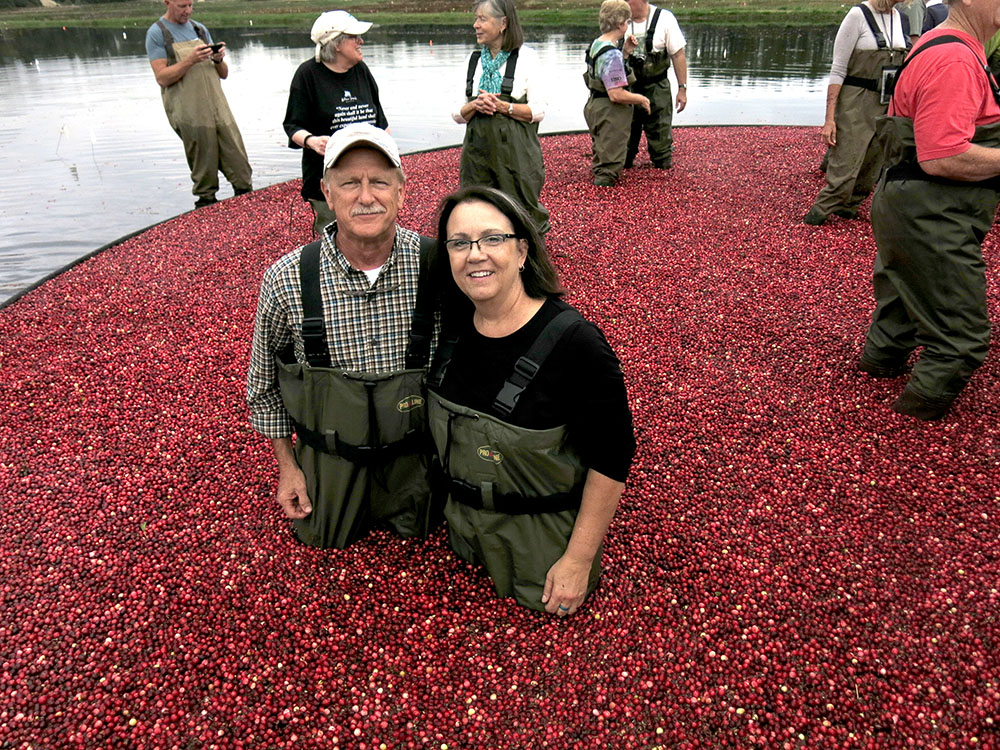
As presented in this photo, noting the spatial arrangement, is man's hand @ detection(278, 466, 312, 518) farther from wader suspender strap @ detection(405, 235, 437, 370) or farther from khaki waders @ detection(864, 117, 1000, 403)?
khaki waders @ detection(864, 117, 1000, 403)

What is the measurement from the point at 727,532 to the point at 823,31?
32.4 m

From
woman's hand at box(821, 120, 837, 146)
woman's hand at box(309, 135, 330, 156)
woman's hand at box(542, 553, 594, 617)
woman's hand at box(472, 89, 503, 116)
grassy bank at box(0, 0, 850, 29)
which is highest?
grassy bank at box(0, 0, 850, 29)

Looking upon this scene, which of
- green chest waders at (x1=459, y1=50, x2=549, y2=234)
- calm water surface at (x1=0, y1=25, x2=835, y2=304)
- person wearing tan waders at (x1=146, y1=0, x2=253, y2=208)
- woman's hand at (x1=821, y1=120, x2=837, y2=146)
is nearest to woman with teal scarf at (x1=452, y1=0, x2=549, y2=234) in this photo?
green chest waders at (x1=459, y1=50, x2=549, y2=234)

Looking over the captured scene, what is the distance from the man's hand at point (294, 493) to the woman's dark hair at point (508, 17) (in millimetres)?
3784

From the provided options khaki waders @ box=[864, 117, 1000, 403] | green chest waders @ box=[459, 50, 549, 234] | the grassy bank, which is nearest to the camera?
khaki waders @ box=[864, 117, 1000, 403]

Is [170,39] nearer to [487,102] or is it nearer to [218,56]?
[218,56]

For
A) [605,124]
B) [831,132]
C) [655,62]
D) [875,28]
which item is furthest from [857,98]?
[605,124]

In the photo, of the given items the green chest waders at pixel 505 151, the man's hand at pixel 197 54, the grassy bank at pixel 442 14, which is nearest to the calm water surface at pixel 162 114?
the man's hand at pixel 197 54

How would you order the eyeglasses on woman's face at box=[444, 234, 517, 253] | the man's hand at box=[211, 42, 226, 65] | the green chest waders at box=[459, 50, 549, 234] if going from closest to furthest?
the eyeglasses on woman's face at box=[444, 234, 517, 253] < the green chest waders at box=[459, 50, 549, 234] < the man's hand at box=[211, 42, 226, 65]

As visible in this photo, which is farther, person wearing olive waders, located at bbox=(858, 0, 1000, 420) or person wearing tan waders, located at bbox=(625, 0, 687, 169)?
person wearing tan waders, located at bbox=(625, 0, 687, 169)

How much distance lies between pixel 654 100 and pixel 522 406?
24.0 ft

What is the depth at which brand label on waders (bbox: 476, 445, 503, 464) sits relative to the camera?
2385mm

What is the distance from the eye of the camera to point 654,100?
8422mm

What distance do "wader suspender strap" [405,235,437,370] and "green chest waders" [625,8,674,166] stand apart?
22.1ft
